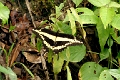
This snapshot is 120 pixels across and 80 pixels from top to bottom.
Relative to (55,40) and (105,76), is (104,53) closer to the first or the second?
(105,76)

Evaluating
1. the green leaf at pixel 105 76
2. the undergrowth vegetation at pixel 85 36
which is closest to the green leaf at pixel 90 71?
the undergrowth vegetation at pixel 85 36

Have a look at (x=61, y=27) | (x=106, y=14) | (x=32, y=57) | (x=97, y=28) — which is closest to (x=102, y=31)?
(x=97, y=28)

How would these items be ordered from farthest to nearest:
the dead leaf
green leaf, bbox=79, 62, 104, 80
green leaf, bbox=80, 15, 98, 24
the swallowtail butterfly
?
1. the dead leaf
2. green leaf, bbox=79, 62, 104, 80
3. green leaf, bbox=80, 15, 98, 24
4. the swallowtail butterfly

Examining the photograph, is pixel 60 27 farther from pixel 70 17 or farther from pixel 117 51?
pixel 117 51

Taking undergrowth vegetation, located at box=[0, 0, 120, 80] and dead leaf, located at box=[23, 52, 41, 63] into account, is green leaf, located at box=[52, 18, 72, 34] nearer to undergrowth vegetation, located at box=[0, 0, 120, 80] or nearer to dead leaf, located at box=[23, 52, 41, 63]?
undergrowth vegetation, located at box=[0, 0, 120, 80]

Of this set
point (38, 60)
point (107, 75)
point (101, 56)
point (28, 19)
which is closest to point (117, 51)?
point (101, 56)

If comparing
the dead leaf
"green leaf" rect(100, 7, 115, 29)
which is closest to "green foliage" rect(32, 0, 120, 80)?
"green leaf" rect(100, 7, 115, 29)

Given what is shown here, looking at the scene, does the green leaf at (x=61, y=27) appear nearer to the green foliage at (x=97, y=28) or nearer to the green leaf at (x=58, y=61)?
the green foliage at (x=97, y=28)

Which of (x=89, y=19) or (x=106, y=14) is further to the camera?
(x=89, y=19)
